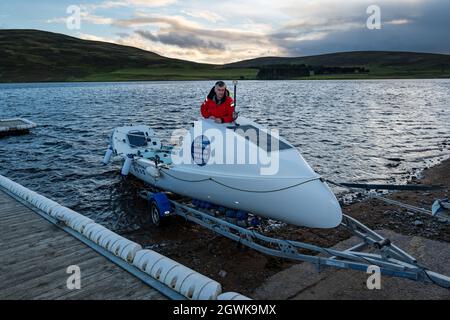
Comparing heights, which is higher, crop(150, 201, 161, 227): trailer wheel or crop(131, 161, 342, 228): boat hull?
crop(131, 161, 342, 228): boat hull

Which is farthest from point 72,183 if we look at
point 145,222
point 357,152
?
point 357,152

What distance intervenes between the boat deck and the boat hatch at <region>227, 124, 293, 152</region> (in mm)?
4495

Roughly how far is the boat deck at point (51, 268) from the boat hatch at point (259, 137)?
4495mm

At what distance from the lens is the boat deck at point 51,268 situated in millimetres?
6727

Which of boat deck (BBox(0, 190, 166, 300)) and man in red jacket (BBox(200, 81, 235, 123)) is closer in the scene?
boat deck (BBox(0, 190, 166, 300))

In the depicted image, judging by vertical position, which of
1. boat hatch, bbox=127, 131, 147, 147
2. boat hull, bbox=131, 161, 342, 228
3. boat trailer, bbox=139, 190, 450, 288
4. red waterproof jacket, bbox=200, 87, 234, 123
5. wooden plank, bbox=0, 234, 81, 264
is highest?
red waterproof jacket, bbox=200, 87, 234, 123

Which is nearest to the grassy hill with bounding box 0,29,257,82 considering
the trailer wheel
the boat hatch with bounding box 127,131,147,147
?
the boat hatch with bounding box 127,131,147,147

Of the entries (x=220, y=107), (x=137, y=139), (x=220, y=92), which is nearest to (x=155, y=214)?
(x=220, y=107)

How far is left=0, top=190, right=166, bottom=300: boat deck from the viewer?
6727 mm

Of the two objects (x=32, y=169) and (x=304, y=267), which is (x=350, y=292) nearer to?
(x=304, y=267)

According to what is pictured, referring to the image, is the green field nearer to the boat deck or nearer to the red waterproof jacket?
the red waterproof jacket

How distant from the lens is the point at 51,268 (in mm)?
7609

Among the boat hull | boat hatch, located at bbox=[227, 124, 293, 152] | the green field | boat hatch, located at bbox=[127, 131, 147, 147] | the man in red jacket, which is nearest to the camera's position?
the boat hull

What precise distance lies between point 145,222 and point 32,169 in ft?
38.4
